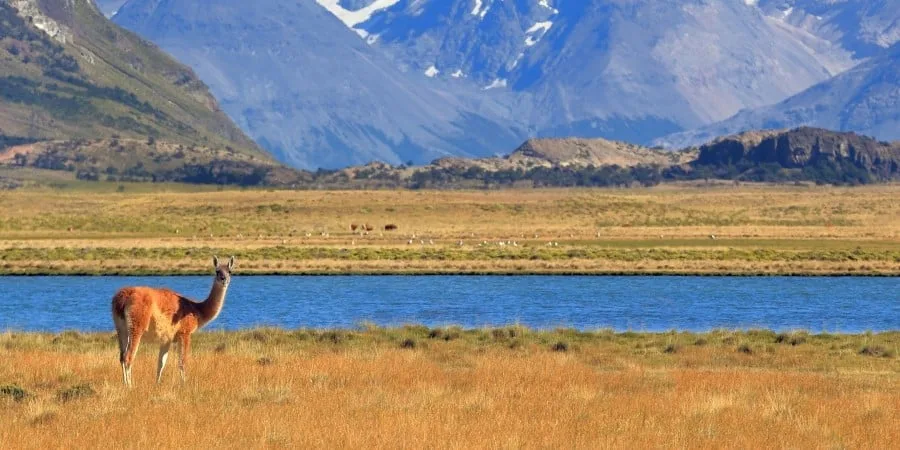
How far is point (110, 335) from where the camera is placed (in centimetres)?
3344

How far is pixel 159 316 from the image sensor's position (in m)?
23.0

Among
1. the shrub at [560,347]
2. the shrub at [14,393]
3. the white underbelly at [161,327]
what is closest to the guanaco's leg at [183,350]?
the white underbelly at [161,327]

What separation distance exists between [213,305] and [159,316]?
99 centimetres

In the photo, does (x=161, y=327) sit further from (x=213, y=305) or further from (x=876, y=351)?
(x=876, y=351)

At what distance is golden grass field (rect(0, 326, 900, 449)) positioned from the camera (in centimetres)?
1920

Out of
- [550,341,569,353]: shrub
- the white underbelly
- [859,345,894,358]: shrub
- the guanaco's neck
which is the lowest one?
[859,345,894,358]: shrub

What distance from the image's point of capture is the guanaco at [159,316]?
22625mm

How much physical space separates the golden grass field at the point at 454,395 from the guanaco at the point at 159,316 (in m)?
0.59

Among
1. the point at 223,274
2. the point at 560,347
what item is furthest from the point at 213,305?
the point at 560,347

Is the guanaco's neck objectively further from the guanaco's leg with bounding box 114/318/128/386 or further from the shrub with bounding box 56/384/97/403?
the shrub with bounding box 56/384/97/403

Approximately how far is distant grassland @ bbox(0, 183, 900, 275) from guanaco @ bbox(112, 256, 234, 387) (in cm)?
4139

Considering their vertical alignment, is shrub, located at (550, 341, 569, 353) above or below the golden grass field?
below

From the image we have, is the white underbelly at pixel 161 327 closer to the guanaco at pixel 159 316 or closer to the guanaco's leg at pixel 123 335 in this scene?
the guanaco at pixel 159 316

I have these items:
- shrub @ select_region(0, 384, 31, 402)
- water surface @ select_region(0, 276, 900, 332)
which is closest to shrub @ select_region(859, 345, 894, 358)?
water surface @ select_region(0, 276, 900, 332)
